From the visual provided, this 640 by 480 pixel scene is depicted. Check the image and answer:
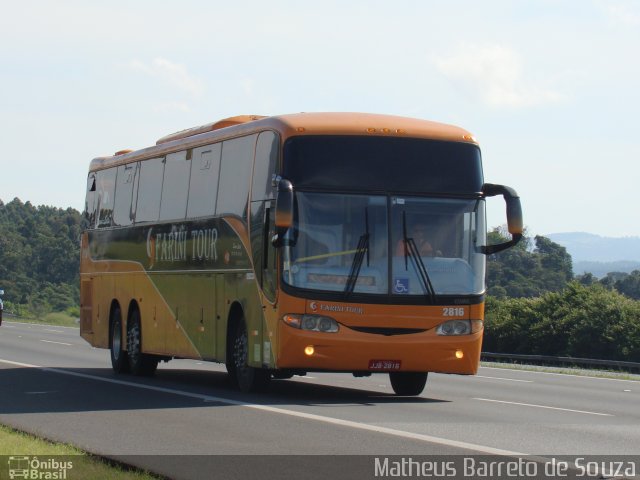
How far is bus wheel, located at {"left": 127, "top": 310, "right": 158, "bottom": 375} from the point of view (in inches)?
992

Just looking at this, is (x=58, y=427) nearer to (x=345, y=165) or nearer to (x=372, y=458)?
(x=372, y=458)

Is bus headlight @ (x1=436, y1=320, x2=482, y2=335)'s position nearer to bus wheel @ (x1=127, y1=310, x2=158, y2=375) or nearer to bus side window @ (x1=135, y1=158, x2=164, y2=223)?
bus side window @ (x1=135, y1=158, x2=164, y2=223)

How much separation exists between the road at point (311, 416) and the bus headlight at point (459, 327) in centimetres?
97

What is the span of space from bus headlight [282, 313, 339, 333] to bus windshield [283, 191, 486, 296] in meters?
0.37

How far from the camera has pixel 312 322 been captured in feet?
59.8

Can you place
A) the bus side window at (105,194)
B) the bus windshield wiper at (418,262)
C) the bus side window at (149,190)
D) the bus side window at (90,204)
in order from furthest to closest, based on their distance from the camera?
the bus side window at (90,204) < the bus side window at (105,194) < the bus side window at (149,190) < the bus windshield wiper at (418,262)

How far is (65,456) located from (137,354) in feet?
43.0

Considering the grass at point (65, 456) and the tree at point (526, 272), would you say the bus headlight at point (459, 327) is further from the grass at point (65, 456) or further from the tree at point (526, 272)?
the tree at point (526, 272)

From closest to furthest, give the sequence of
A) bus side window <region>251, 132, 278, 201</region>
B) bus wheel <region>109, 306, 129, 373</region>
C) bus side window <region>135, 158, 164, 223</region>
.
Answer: bus side window <region>251, 132, 278, 201</region> < bus side window <region>135, 158, 164, 223</region> < bus wheel <region>109, 306, 129, 373</region>

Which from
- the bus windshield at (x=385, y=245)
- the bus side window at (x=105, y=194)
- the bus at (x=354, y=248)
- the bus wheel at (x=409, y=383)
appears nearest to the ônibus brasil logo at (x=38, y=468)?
the bus at (x=354, y=248)

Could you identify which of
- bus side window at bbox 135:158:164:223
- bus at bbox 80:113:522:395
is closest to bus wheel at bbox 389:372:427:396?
bus at bbox 80:113:522:395

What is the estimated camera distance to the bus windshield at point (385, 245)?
719 inches

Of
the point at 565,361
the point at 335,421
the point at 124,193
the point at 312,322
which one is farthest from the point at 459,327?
the point at 565,361

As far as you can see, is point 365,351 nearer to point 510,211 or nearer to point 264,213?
point 264,213
